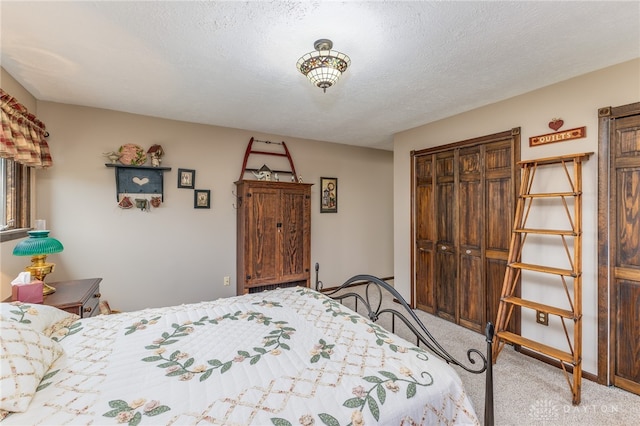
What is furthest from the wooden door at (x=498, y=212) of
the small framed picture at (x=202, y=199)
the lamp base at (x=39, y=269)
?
the lamp base at (x=39, y=269)

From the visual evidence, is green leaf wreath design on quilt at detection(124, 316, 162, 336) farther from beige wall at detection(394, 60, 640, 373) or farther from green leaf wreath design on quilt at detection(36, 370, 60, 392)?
beige wall at detection(394, 60, 640, 373)

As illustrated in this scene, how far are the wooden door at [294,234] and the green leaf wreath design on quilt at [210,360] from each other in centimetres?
195

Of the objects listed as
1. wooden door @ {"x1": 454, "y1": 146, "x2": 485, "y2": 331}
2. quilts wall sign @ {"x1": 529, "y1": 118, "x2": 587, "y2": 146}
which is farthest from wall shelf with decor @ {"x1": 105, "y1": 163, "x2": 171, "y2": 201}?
quilts wall sign @ {"x1": 529, "y1": 118, "x2": 587, "y2": 146}

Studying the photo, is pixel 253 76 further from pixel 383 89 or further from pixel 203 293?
pixel 203 293

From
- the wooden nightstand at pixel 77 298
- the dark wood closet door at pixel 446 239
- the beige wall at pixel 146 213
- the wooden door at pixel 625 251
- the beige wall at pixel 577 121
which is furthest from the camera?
the dark wood closet door at pixel 446 239

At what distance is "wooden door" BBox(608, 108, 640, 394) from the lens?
7.09 ft

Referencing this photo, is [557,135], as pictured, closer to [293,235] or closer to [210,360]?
[293,235]

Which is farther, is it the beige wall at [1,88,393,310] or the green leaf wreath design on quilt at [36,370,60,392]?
the beige wall at [1,88,393,310]

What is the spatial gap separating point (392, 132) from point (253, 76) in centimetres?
238

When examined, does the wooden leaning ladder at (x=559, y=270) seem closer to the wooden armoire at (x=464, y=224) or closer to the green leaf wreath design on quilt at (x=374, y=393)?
the wooden armoire at (x=464, y=224)

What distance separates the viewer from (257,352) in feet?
4.73

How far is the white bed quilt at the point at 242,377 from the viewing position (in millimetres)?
1035

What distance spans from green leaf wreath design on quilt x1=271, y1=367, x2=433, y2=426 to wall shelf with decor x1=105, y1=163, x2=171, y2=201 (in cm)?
325

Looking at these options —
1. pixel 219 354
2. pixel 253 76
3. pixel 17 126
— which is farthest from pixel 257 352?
pixel 17 126
